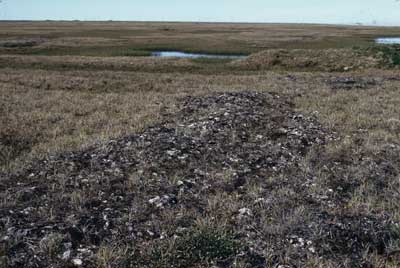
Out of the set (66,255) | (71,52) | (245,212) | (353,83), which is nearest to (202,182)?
(245,212)

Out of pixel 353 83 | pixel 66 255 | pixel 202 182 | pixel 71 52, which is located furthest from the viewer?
pixel 71 52

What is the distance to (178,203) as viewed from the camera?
31.2 feet

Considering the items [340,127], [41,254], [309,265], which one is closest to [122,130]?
[340,127]

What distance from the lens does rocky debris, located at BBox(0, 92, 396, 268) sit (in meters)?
7.57

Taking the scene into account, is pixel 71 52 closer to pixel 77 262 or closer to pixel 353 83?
pixel 353 83

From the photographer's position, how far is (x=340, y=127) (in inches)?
680

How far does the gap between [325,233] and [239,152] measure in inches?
220

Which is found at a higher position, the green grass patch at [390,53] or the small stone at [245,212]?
the green grass patch at [390,53]

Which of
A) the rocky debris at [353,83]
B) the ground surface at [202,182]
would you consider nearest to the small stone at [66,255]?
the ground surface at [202,182]

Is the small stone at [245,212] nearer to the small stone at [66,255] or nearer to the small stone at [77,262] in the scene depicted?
the small stone at [77,262]

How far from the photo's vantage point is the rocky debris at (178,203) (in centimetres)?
757

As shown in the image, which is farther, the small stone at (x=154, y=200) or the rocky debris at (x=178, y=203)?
the small stone at (x=154, y=200)

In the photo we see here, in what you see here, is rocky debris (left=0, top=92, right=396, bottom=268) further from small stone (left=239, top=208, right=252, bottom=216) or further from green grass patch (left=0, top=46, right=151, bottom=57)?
green grass patch (left=0, top=46, right=151, bottom=57)

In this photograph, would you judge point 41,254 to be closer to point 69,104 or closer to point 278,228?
point 278,228
